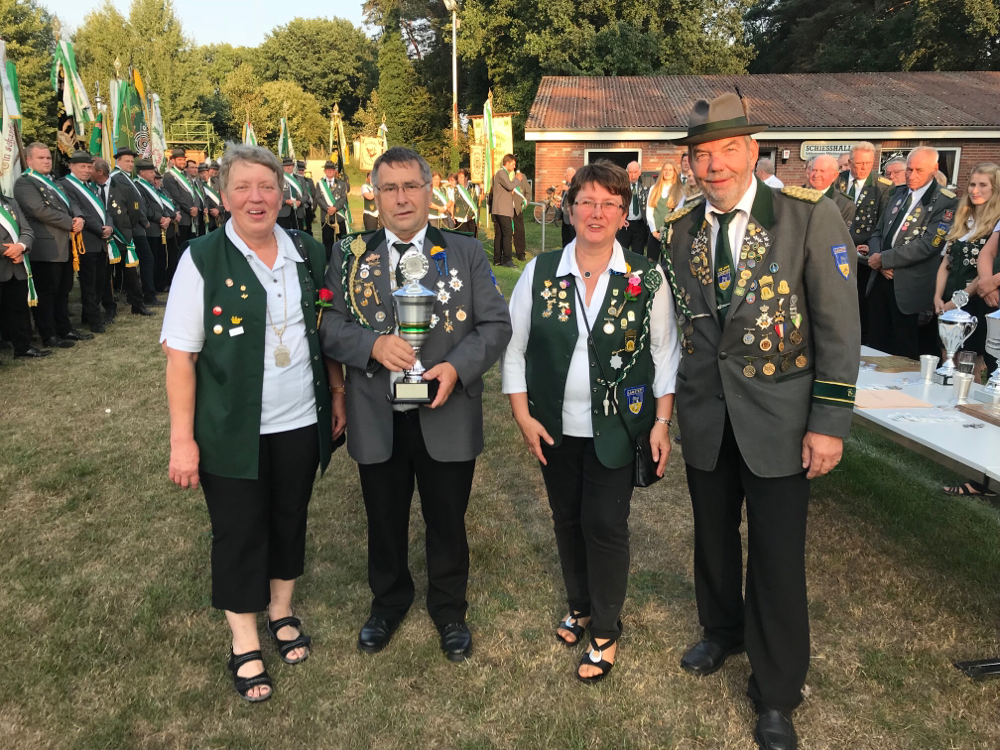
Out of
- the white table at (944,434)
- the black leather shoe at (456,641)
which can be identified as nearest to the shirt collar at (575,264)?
the white table at (944,434)

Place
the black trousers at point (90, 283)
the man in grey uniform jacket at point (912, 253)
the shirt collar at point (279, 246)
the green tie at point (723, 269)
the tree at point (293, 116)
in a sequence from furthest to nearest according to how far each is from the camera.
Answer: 1. the tree at point (293, 116)
2. the black trousers at point (90, 283)
3. the man in grey uniform jacket at point (912, 253)
4. the shirt collar at point (279, 246)
5. the green tie at point (723, 269)

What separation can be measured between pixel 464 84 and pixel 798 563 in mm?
44296

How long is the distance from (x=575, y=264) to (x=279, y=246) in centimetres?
109

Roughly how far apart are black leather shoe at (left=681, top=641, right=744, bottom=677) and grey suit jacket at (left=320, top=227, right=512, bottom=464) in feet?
4.08

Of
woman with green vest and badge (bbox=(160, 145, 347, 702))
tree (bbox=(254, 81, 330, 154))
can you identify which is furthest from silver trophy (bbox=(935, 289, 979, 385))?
tree (bbox=(254, 81, 330, 154))

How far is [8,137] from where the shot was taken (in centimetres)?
830

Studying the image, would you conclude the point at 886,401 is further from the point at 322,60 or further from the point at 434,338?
the point at 322,60

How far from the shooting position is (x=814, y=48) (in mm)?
36781

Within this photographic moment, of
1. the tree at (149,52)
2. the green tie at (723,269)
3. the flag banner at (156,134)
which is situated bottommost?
the green tie at (723,269)

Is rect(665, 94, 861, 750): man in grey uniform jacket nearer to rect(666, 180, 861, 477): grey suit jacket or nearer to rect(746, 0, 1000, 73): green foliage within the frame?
rect(666, 180, 861, 477): grey suit jacket

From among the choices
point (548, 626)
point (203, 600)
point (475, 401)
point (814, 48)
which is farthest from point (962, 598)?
point (814, 48)

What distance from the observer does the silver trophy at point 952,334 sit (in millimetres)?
3625

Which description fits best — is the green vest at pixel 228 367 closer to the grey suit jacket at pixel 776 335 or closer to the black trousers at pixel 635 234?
the grey suit jacket at pixel 776 335

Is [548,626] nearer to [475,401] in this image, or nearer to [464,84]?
[475,401]
